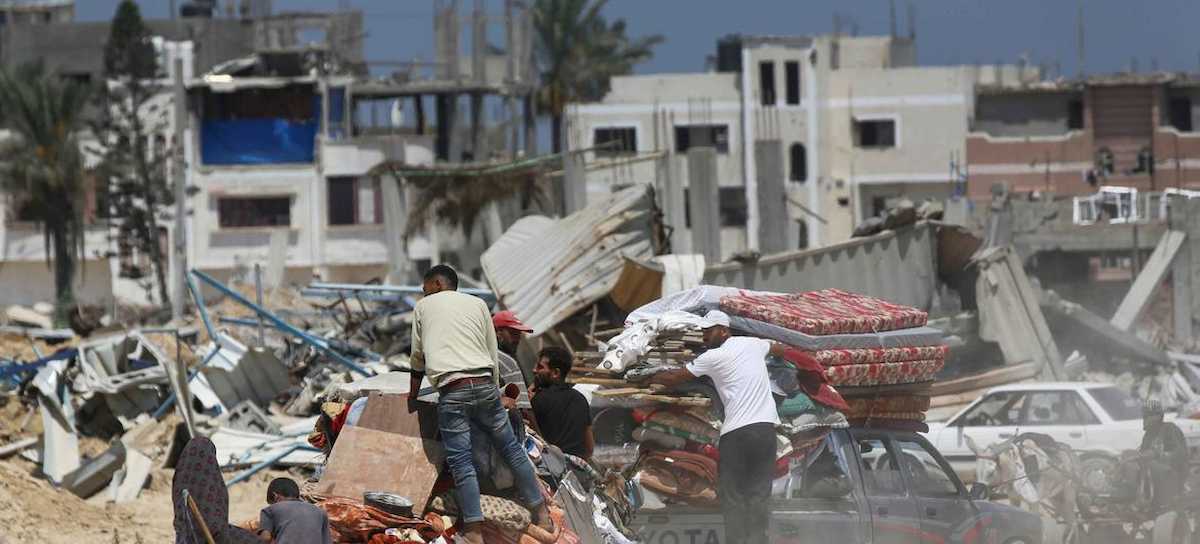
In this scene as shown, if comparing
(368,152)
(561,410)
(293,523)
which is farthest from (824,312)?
(368,152)

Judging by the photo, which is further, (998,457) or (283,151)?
(283,151)

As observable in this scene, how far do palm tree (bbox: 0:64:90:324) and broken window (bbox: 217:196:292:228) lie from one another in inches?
199

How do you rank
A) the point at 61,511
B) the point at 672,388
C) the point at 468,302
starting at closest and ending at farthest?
the point at 468,302 < the point at 672,388 < the point at 61,511

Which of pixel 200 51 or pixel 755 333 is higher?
pixel 200 51

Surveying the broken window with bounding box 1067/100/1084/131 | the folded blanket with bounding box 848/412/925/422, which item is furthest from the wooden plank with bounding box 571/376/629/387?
the broken window with bounding box 1067/100/1084/131

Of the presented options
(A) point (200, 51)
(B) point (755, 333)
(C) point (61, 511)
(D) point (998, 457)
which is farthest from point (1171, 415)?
(A) point (200, 51)

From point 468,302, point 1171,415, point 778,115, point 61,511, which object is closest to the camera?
point 468,302

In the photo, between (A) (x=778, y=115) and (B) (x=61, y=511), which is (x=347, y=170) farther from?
(B) (x=61, y=511)

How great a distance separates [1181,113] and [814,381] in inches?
2330

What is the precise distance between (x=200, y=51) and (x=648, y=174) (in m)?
18.7

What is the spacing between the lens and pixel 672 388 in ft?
40.0

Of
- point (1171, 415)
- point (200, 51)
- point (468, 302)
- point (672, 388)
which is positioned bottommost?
point (1171, 415)

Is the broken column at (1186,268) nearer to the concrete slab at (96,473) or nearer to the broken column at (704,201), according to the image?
the broken column at (704,201)

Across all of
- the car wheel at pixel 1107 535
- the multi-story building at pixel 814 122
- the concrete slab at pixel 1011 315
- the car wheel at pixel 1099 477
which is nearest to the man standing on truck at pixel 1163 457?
the car wheel at pixel 1099 477
